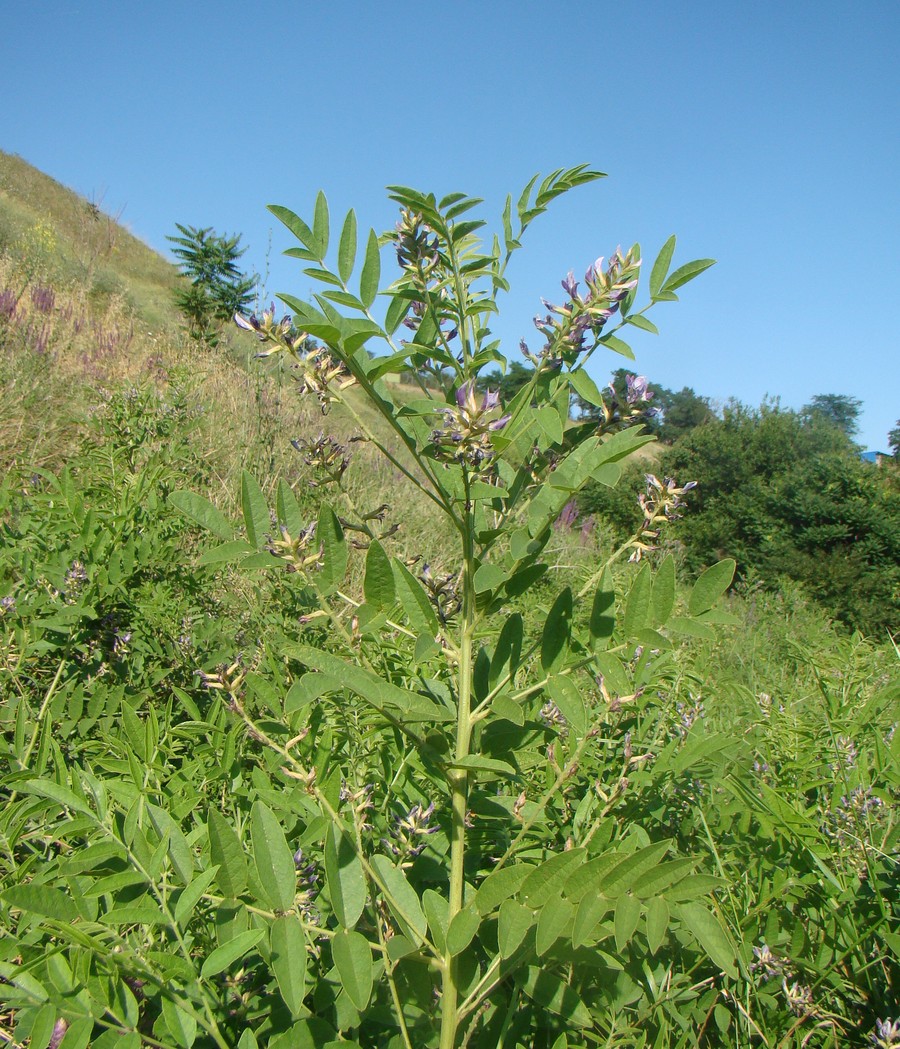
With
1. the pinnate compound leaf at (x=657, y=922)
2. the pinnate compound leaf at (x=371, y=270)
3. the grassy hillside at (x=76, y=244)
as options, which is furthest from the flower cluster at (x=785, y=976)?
the grassy hillside at (x=76, y=244)

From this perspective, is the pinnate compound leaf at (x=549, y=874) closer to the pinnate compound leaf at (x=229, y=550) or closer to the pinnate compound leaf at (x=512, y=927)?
the pinnate compound leaf at (x=512, y=927)

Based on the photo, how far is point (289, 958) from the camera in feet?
2.60

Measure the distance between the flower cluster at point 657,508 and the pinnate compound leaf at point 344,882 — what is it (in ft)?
1.88

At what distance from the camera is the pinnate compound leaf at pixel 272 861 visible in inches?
33.5

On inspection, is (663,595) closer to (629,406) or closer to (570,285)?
(629,406)

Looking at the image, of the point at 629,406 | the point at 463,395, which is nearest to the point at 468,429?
the point at 463,395

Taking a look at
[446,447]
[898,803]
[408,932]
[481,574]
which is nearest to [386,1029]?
[408,932]

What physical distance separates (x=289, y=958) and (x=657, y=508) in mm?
764

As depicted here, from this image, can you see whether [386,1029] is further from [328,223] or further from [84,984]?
[328,223]

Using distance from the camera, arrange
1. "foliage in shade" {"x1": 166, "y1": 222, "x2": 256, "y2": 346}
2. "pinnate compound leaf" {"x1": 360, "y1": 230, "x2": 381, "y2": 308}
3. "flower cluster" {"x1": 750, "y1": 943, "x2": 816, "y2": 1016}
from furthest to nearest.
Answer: "foliage in shade" {"x1": 166, "y1": 222, "x2": 256, "y2": 346} → "flower cluster" {"x1": 750, "y1": 943, "x2": 816, "y2": 1016} → "pinnate compound leaf" {"x1": 360, "y1": 230, "x2": 381, "y2": 308}

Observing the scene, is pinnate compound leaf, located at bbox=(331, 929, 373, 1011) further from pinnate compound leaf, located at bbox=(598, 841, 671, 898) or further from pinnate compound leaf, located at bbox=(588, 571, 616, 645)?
pinnate compound leaf, located at bbox=(588, 571, 616, 645)

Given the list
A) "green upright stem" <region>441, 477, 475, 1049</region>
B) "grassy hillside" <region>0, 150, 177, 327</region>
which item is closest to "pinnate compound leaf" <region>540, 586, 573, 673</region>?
"green upright stem" <region>441, 477, 475, 1049</region>

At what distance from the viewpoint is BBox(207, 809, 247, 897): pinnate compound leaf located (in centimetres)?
85

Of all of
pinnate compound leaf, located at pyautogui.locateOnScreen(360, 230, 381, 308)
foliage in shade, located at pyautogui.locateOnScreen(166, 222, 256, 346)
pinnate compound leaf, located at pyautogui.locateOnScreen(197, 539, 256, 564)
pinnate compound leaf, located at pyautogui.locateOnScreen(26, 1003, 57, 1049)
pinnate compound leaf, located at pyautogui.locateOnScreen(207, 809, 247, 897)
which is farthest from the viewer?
foliage in shade, located at pyautogui.locateOnScreen(166, 222, 256, 346)
